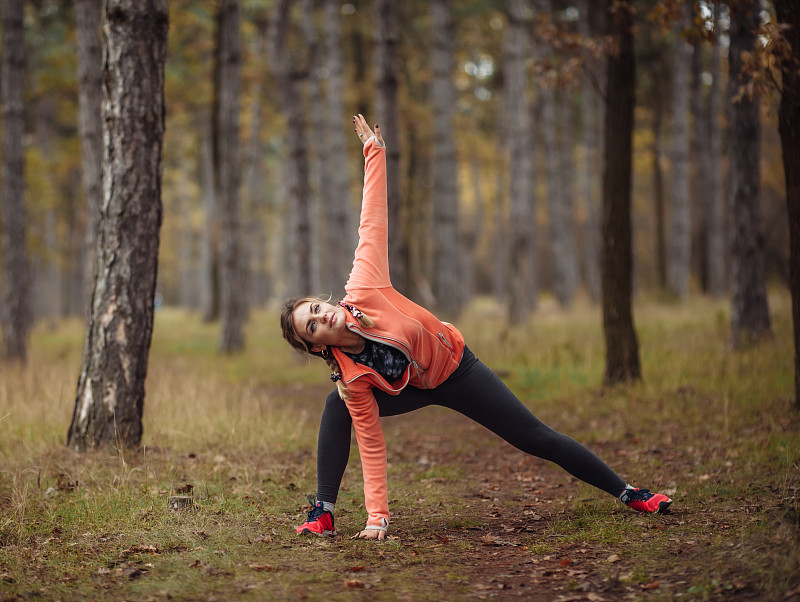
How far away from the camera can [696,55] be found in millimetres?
18156

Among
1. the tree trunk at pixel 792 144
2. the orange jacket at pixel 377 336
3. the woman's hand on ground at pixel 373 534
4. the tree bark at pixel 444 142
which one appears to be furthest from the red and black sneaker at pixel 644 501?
the tree bark at pixel 444 142

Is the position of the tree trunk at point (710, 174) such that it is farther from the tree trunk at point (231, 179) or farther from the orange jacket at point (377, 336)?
the orange jacket at point (377, 336)

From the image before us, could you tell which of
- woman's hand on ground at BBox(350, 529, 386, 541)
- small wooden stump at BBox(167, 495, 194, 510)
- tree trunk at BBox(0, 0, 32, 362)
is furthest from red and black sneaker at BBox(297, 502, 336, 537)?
tree trunk at BBox(0, 0, 32, 362)

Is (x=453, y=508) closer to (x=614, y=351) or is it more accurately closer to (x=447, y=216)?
(x=614, y=351)

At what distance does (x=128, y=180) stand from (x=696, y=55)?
16.3m

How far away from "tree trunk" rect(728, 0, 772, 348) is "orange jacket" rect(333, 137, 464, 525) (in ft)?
23.6

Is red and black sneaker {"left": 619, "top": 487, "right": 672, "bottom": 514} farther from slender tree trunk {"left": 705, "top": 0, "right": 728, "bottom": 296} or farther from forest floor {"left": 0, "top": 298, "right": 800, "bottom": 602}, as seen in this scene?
slender tree trunk {"left": 705, "top": 0, "right": 728, "bottom": 296}

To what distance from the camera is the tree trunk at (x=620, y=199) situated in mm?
8219

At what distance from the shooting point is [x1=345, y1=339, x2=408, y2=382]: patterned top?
13.3 ft

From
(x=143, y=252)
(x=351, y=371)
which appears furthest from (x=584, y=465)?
(x=143, y=252)

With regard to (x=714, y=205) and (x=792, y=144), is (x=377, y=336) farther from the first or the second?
(x=714, y=205)

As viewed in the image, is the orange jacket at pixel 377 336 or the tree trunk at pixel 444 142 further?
the tree trunk at pixel 444 142

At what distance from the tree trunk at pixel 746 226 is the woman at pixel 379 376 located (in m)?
6.51

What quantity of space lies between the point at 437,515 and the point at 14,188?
34.2ft
